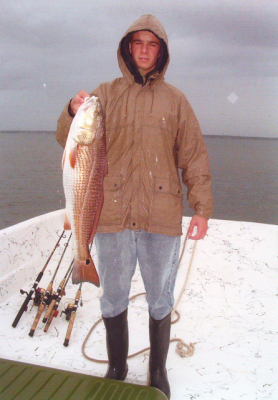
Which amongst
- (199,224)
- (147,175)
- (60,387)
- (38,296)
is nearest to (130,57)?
(147,175)

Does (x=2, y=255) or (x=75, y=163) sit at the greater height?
(x=75, y=163)

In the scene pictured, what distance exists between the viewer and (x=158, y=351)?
2.72 meters

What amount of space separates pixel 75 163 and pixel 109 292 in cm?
104

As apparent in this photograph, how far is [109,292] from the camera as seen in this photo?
8.57 ft

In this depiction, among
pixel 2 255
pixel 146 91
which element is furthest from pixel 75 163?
pixel 2 255

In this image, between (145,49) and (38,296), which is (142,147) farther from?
(38,296)

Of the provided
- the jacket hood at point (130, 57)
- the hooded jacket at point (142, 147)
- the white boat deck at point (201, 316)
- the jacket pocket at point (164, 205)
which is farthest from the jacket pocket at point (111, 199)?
the white boat deck at point (201, 316)

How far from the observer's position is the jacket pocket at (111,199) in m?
2.45

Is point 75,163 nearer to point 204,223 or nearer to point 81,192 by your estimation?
point 81,192

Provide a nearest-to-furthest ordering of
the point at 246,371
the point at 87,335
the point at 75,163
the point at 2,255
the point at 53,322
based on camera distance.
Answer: the point at 75,163, the point at 246,371, the point at 87,335, the point at 53,322, the point at 2,255

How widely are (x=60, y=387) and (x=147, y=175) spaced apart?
1.66 metres

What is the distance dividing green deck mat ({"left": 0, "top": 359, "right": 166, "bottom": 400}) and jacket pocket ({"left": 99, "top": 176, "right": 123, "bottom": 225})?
1.20 metres

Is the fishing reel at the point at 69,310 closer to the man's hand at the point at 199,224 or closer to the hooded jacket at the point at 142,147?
the hooded jacket at the point at 142,147

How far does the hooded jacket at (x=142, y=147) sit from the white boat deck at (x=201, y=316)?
4.88 ft
